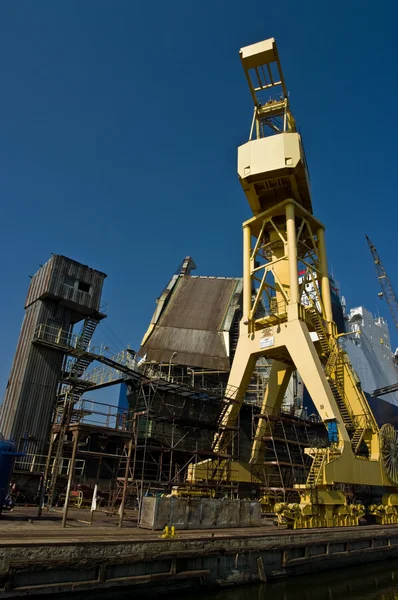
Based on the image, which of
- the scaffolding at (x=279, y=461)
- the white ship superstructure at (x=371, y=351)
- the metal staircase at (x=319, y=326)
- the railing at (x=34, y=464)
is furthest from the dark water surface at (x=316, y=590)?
the white ship superstructure at (x=371, y=351)

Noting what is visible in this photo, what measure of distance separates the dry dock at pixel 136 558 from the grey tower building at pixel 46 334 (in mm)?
9857

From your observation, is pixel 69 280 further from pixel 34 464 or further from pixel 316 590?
pixel 316 590

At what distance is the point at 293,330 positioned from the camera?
77.2ft


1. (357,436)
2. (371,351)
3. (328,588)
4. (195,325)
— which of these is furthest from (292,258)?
(371,351)

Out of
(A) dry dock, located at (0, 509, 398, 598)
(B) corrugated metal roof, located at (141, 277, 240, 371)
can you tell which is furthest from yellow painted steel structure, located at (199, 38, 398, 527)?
(B) corrugated metal roof, located at (141, 277, 240, 371)

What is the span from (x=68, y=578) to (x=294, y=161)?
2365cm

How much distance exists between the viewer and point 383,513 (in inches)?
897

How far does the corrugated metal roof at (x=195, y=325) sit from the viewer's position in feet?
120

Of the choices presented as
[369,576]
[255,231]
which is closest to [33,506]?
[369,576]

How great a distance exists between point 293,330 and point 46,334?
48.3 ft

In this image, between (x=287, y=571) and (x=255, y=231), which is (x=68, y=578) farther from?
(x=255, y=231)

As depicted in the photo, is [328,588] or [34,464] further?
[34,464]

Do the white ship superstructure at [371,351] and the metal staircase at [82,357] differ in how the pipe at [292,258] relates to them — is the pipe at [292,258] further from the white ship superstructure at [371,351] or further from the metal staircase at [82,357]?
the white ship superstructure at [371,351]

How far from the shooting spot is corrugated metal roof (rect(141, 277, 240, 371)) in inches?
1443
